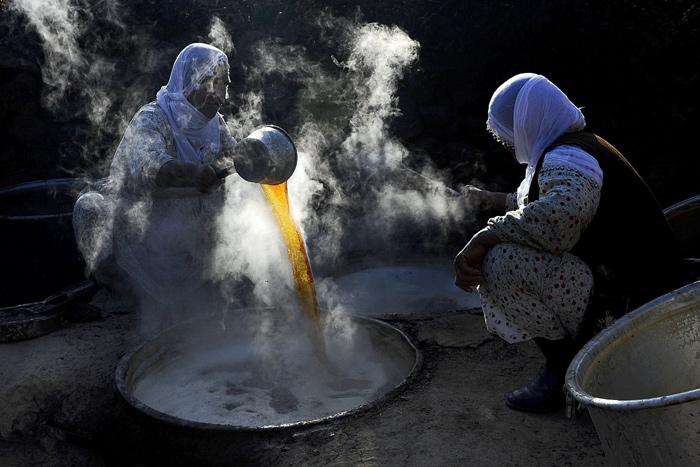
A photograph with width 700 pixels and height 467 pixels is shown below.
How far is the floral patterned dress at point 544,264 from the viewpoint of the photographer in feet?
8.97

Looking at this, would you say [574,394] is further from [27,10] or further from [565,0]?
[27,10]

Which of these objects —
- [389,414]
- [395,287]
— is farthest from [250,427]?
[395,287]

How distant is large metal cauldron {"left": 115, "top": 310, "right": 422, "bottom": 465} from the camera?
312 centimetres

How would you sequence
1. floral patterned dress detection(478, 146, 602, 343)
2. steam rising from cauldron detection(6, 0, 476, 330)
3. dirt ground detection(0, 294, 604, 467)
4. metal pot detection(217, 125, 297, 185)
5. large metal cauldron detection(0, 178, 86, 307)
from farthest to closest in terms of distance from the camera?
1. steam rising from cauldron detection(6, 0, 476, 330)
2. large metal cauldron detection(0, 178, 86, 307)
3. metal pot detection(217, 125, 297, 185)
4. dirt ground detection(0, 294, 604, 467)
5. floral patterned dress detection(478, 146, 602, 343)

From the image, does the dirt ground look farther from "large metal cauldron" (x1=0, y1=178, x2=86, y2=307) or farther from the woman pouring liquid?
"large metal cauldron" (x1=0, y1=178, x2=86, y2=307)

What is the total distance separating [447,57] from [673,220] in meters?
3.64

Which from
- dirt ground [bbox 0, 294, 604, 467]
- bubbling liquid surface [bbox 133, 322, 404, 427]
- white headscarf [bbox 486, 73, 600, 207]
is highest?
white headscarf [bbox 486, 73, 600, 207]

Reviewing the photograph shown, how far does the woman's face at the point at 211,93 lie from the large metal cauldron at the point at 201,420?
1.42 metres

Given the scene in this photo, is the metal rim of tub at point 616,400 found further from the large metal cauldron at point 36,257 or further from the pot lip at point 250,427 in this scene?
the large metal cauldron at point 36,257

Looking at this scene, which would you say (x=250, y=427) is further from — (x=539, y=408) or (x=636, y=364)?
(x=636, y=364)

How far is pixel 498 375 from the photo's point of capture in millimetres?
3662

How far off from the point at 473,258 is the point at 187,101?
2479 mm

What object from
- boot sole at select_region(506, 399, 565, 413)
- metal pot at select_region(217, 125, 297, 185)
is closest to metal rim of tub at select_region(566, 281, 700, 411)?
boot sole at select_region(506, 399, 565, 413)

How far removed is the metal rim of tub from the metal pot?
2.25 meters
